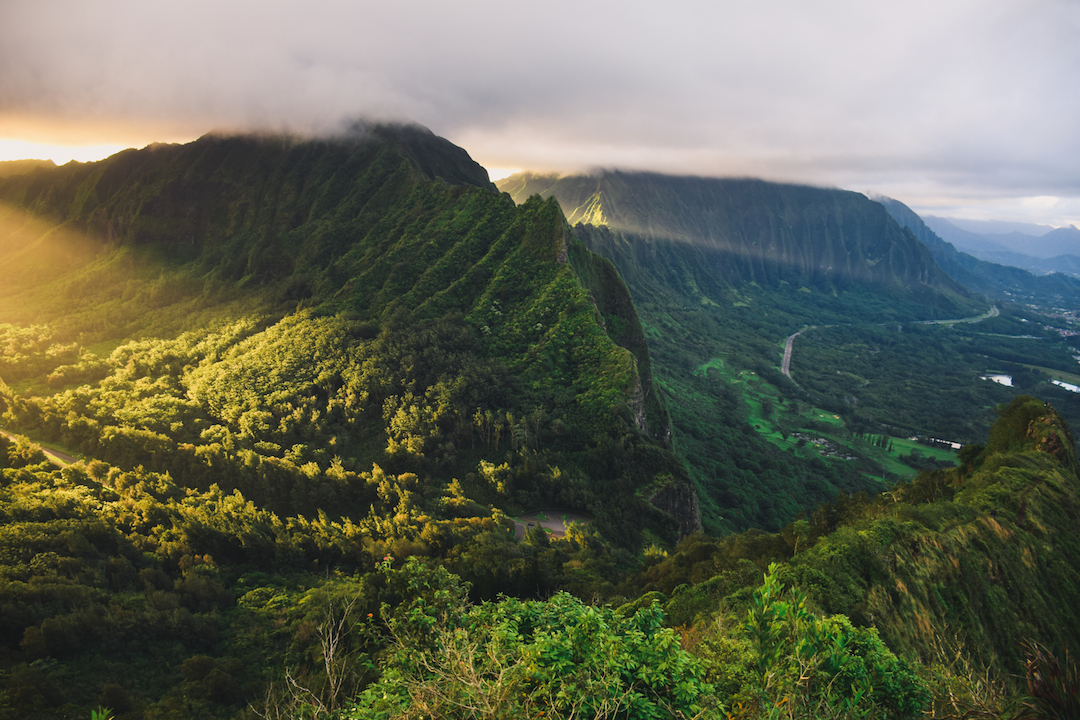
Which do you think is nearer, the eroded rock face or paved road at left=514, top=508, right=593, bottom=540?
paved road at left=514, top=508, right=593, bottom=540

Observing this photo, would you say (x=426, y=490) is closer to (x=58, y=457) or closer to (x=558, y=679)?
(x=58, y=457)

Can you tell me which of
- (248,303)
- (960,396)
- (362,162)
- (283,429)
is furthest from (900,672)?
(960,396)

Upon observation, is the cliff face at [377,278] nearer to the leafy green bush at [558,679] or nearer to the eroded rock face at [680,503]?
the eroded rock face at [680,503]

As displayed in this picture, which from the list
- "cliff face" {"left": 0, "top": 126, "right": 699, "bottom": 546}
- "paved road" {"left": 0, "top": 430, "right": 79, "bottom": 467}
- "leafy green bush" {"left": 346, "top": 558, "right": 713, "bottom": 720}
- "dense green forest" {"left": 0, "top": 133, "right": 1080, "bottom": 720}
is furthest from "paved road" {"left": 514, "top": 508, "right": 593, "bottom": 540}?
"paved road" {"left": 0, "top": 430, "right": 79, "bottom": 467}

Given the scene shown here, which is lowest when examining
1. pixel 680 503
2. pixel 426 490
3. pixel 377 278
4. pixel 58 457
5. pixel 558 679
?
pixel 680 503

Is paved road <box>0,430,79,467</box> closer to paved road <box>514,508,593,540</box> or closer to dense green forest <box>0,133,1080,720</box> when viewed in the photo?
dense green forest <box>0,133,1080,720</box>

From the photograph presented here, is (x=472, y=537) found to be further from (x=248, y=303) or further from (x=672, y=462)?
(x=248, y=303)

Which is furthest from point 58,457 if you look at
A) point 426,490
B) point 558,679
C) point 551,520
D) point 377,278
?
point 558,679

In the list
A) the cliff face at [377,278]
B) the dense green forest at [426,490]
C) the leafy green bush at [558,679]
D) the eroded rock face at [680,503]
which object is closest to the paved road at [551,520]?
the dense green forest at [426,490]
